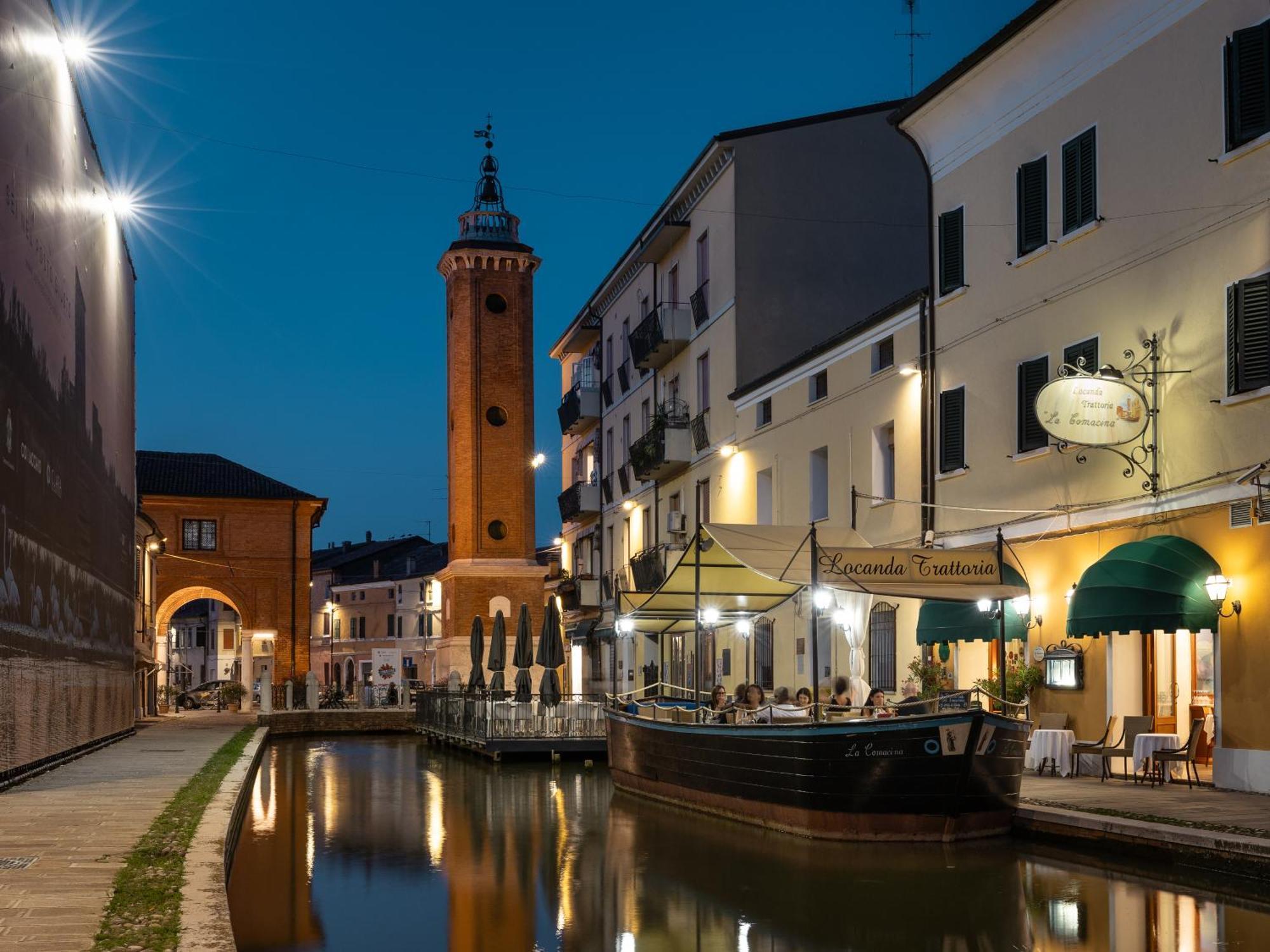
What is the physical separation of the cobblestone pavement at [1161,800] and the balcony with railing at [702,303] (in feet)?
59.6

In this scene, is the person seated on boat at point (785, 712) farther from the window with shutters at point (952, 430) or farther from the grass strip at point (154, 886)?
the grass strip at point (154, 886)

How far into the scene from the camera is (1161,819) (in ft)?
46.4

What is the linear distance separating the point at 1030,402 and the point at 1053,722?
4.44 metres

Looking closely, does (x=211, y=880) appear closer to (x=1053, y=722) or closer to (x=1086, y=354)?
(x=1053, y=722)

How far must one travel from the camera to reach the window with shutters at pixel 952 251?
76.4ft

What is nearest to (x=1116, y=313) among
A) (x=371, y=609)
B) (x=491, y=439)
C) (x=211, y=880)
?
(x=211, y=880)

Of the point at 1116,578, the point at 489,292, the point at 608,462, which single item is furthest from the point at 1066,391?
the point at 489,292

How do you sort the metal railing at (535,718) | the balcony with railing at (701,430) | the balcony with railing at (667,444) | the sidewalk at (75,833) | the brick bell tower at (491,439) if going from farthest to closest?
the brick bell tower at (491,439), the balcony with railing at (667,444), the balcony with railing at (701,430), the metal railing at (535,718), the sidewalk at (75,833)

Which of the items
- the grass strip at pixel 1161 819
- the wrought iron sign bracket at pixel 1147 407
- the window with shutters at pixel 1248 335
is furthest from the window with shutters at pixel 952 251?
the grass strip at pixel 1161 819

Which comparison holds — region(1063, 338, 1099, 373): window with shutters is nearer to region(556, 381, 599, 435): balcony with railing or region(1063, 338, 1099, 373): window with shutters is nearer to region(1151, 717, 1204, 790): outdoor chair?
region(1151, 717, 1204, 790): outdoor chair

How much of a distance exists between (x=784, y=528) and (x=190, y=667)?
96.4 metres

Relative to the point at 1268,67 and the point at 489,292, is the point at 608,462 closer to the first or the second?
the point at 489,292

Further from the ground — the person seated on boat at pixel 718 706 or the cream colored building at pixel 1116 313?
the cream colored building at pixel 1116 313

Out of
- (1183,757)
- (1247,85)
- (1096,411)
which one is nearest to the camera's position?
(1247,85)
